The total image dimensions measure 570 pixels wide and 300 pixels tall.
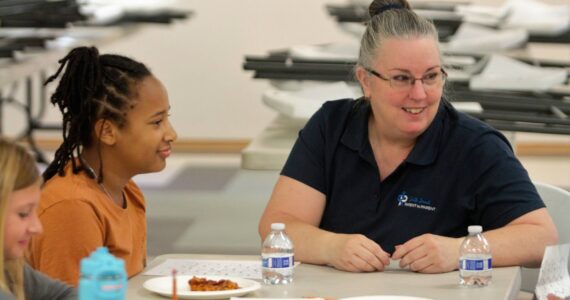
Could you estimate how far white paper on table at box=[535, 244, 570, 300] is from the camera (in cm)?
238

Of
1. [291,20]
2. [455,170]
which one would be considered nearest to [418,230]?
[455,170]

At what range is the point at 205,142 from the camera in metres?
9.35

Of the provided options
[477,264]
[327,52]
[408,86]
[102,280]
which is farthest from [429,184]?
[327,52]

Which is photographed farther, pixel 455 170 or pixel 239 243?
pixel 239 243

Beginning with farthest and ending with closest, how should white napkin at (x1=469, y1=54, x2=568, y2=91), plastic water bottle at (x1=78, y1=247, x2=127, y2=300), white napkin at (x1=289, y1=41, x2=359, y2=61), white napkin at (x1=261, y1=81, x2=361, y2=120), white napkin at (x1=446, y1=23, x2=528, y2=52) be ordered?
1. white napkin at (x1=446, y1=23, x2=528, y2=52)
2. white napkin at (x1=289, y1=41, x2=359, y2=61)
3. white napkin at (x1=469, y1=54, x2=568, y2=91)
4. white napkin at (x1=261, y1=81, x2=361, y2=120)
5. plastic water bottle at (x1=78, y1=247, x2=127, y2=300)

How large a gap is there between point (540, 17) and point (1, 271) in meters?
5.96

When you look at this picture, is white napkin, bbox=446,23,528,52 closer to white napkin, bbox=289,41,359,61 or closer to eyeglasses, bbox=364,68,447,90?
white napkin, bbox=289,41,359,61

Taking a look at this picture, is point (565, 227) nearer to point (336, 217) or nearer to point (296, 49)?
point (336, 217)

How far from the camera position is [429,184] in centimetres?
284

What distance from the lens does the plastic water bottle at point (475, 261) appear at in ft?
8.00

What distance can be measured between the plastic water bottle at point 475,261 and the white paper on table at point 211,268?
0.46 m

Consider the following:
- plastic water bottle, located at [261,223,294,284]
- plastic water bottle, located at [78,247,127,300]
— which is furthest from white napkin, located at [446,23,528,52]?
plastic water bottle, located at [78,247,127,300]

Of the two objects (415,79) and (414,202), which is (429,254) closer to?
(414,202)

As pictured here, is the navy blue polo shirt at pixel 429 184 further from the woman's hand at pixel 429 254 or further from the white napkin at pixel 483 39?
the white napkin at pixel 483 39
